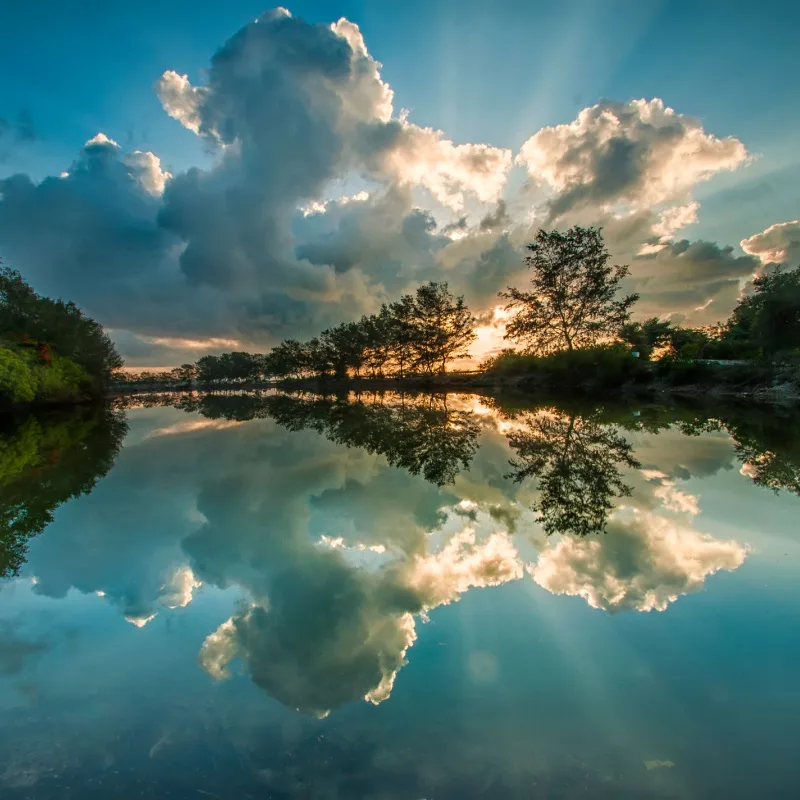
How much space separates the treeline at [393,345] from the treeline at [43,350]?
135 feet

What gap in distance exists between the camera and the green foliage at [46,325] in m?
37.4

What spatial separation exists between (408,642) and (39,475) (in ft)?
32.9

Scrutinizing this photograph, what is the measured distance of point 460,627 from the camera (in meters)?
3.24

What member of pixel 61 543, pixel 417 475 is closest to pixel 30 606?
pixel 61 543

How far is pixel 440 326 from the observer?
2542 inches

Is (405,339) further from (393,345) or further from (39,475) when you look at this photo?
(39,475)

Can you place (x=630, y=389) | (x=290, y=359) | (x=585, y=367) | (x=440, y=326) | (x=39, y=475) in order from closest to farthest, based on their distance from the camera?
(x=39, y=475), (x=630, y=389), (x=585, y=367), (x=440, y=326), (x=290, y=359)

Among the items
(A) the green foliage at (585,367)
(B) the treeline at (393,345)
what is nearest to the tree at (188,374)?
(B) the treeline at (393,345)

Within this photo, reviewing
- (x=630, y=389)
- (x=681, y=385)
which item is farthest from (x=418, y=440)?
(x=630, y=389)

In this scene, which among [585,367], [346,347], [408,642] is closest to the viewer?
[408,642]

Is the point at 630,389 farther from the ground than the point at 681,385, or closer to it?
closer to it

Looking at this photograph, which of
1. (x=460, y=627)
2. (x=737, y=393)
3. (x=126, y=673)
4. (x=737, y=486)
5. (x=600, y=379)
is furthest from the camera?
(x=600, y=379)

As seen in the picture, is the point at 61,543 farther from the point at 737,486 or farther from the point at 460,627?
the point at 737,486

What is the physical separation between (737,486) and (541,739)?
6819 millimetres
